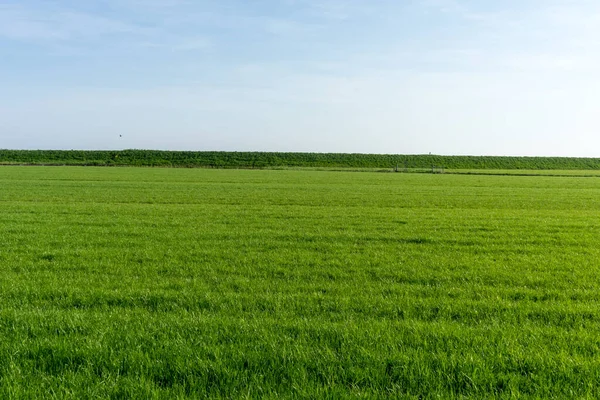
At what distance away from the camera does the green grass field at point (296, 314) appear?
15.5 ft

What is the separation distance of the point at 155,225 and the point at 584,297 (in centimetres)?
1261

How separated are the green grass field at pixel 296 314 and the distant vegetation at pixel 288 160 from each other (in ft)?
296

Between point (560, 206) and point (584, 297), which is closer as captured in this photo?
point (584, 297)

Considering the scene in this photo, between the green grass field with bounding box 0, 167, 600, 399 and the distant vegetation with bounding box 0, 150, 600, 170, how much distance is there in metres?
90.2

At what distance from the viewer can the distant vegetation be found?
107 metres

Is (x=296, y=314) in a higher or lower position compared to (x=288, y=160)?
lower

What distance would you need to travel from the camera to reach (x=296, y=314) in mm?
6672

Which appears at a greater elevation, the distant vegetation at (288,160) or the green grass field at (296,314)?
the distant vegetation at (288,160)

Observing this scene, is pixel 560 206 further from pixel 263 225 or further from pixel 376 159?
pixel 376 159

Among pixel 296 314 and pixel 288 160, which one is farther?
pixel 288 160

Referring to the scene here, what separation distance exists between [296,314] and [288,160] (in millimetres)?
104232

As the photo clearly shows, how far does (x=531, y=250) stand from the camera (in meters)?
12.2

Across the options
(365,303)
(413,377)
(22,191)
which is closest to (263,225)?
(365,303)

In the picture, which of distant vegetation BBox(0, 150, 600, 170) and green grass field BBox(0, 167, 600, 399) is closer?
green grass field BBox(0, 167, 600, 399)
